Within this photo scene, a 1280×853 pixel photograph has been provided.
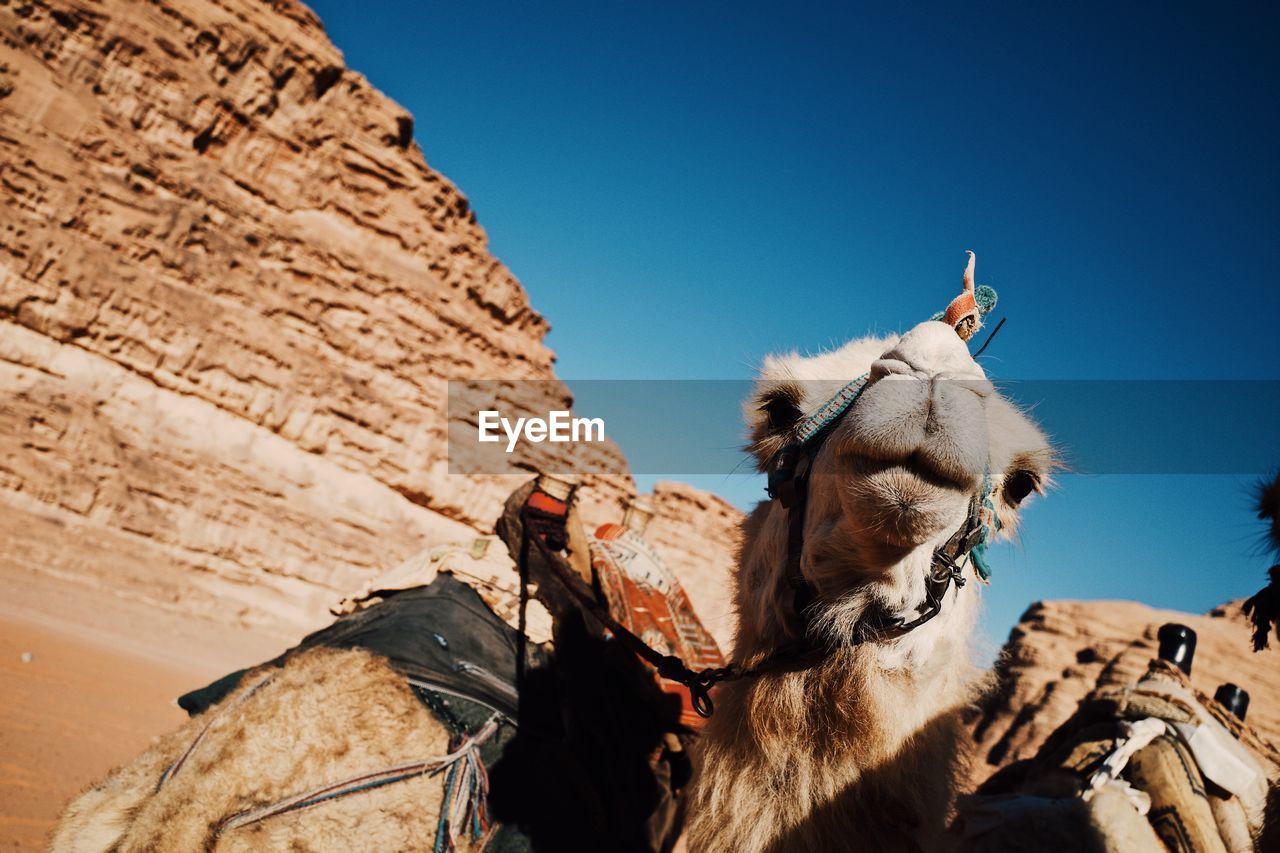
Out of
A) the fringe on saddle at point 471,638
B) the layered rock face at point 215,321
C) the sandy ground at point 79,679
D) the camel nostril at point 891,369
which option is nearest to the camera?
the camel nostril at point 891,369

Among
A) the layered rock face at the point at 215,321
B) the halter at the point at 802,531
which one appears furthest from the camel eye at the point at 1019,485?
the layered rock face at the point at 215,321

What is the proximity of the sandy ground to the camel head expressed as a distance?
4.19m

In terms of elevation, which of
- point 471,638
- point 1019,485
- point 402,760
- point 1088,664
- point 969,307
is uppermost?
point 1088,664

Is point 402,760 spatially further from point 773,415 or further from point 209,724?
point 773,415

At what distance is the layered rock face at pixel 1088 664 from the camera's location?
1730cm

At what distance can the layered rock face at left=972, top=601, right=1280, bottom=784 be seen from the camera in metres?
17.3

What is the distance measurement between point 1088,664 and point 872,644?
25.4 metres

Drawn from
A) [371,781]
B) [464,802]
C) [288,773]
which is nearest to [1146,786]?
[464,802]

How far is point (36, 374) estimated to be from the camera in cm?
1764

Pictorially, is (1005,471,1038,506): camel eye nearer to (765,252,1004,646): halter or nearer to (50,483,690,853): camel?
(765,252,1004,646): halter

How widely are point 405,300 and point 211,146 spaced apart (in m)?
8.00

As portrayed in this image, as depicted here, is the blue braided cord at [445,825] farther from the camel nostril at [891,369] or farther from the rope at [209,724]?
the camel nostril at [891,369]

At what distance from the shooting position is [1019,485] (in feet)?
5.41

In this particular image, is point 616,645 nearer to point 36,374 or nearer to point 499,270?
point 36,374
